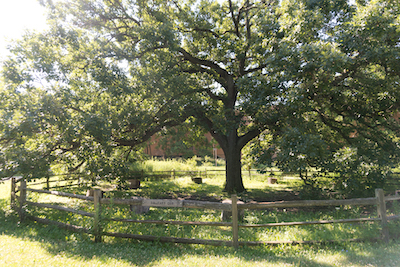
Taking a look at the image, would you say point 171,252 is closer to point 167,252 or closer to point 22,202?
point 167,252

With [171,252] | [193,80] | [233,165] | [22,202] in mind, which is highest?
[193,80]

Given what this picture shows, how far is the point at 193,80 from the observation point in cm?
1379

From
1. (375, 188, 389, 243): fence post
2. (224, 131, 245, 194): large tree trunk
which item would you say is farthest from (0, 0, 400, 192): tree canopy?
(375, 188, 389, 243): fence post

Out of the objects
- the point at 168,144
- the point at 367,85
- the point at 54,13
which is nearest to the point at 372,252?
the point at 367,85

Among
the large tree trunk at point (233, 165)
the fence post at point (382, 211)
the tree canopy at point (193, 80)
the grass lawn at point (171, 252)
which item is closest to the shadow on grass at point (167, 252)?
the grass lawn at point (171, 252)

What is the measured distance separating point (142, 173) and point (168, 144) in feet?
60.3

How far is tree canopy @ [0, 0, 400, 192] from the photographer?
24.2 feet

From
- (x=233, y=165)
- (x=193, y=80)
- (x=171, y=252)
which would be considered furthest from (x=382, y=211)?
(x=193, y=80)

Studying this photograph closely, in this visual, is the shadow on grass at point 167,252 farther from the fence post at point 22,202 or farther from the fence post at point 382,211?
the fence post at point 22,202

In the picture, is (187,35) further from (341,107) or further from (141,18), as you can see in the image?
(341,107)

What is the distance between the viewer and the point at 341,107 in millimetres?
10867

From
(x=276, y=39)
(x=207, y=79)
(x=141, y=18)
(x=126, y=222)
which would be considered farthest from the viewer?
(x=207, y=79)

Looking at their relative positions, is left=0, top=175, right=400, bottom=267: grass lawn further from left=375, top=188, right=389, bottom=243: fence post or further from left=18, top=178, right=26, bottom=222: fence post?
left=18, top=178, right=26, bottom=222: fence post

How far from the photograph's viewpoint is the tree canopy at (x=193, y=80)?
7371 millimetres
